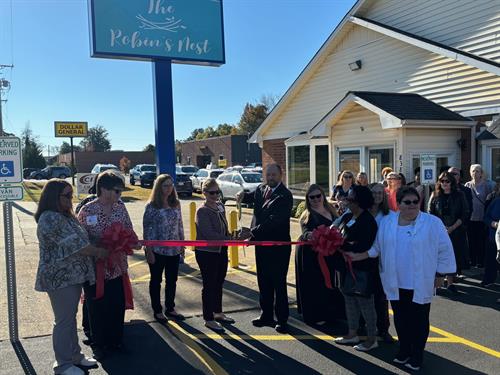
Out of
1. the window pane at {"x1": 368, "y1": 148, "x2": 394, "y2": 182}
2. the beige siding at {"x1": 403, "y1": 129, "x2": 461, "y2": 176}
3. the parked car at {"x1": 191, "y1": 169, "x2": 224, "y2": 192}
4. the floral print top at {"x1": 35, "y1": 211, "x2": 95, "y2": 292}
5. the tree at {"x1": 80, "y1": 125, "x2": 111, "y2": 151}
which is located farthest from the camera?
the tree at {"x1": 80, "y1": 125, "x2": 111, "y2": 151}

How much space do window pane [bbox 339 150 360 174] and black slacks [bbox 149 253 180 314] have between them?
759 centimetres

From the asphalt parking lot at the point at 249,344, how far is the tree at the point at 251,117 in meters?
64.1

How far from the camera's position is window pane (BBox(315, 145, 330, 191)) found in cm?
1416

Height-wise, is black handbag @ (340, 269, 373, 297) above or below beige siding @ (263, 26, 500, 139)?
below

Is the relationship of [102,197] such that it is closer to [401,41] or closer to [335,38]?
[401,41]

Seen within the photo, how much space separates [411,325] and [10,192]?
4.52 meters

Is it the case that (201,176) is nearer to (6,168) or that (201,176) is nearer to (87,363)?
(6,168)

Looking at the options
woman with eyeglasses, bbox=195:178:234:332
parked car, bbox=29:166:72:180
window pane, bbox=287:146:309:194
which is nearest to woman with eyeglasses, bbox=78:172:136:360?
woman with eyeglasses, bbox=195:178:234:332

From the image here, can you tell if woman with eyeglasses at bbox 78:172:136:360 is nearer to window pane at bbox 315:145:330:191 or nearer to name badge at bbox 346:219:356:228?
name badge at bbox 346:219:356:228

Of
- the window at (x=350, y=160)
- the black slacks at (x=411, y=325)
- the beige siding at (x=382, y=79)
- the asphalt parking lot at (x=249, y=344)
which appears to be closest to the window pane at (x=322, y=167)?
the window at (x=350, y=160)

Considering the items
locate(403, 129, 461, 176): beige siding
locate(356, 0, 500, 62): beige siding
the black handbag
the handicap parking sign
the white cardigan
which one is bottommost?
the black handbag

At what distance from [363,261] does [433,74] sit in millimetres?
9387

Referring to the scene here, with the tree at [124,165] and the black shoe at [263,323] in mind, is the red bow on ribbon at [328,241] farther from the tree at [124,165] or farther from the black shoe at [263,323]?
the tree at [124,165]

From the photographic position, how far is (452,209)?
22.8ft
